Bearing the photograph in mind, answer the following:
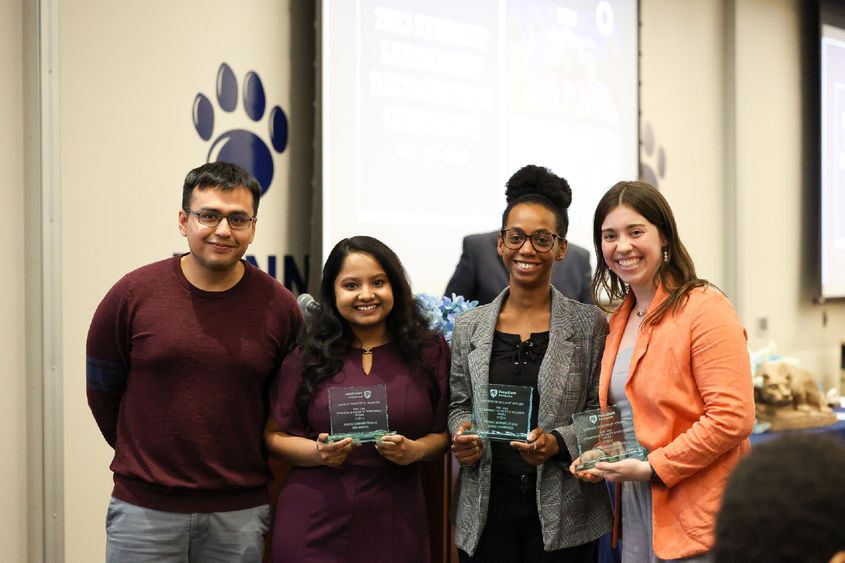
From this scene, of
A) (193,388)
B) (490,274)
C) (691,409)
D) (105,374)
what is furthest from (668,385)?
(490,274)

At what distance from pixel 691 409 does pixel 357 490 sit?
0.81m

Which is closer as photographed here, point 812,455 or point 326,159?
point 812,455

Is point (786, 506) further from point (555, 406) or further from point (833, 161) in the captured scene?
point (833, 161)

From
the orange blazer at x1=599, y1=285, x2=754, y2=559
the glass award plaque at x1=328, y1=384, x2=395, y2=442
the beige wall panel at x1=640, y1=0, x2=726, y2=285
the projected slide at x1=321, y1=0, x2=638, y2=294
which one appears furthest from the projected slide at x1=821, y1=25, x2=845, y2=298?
the glass award plaque at x1=328, y1=384, x2=395, y2=442

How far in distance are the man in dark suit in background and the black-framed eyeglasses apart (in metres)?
1.49

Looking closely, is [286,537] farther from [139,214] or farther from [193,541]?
[139,214]

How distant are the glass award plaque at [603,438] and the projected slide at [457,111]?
84.1 inches

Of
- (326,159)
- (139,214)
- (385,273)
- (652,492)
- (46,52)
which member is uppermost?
(46,52)

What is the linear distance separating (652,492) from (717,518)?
3.31 feet

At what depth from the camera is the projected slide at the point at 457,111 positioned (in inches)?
146

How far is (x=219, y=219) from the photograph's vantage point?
195 centimetres

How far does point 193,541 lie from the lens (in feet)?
6.29

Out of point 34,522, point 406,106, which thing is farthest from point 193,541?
point 406,106

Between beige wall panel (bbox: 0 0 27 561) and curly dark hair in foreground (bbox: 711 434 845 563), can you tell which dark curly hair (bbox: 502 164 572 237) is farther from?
beige wall panel (bbox: 0 0 27 561)
